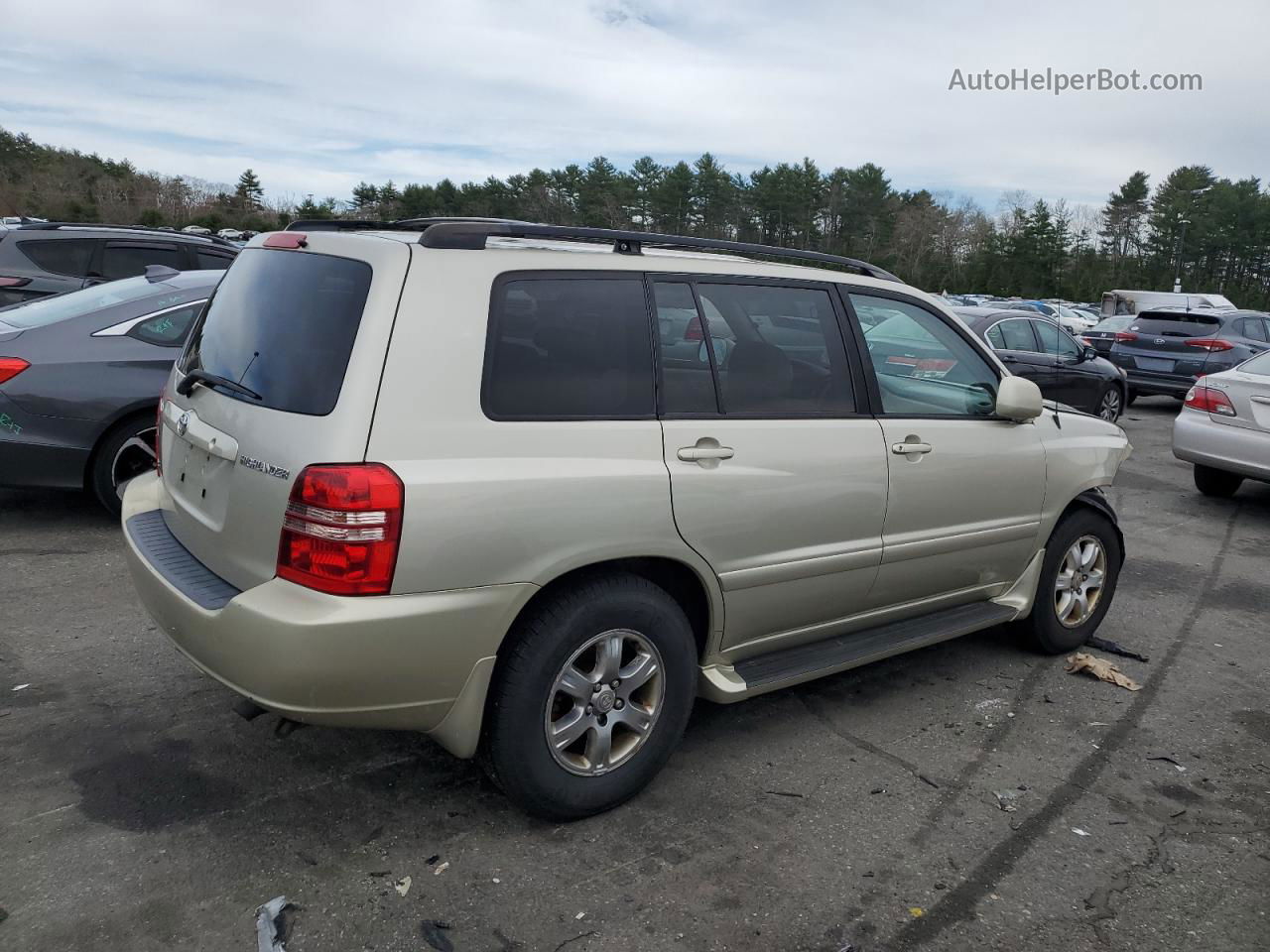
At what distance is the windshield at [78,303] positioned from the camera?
6.06m

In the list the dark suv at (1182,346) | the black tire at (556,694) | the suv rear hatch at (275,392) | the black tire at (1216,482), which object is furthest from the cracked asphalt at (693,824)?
Result: the dark suv at (1182,346)

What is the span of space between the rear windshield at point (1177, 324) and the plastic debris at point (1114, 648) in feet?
39.3

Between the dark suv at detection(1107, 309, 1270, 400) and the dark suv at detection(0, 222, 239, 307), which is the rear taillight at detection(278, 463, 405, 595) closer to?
the dark suv at detection(0, 222, 239, 307)

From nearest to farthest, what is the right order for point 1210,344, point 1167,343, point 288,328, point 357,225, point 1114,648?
point 288,328 → point 357,225 → point 1114,648 → point 1210,344 → point 1167,343

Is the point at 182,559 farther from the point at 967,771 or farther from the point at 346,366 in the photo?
the point at 967,771

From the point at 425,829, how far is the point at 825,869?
48.9 inches

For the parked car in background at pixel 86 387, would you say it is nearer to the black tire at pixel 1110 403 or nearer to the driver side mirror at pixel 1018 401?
the driver side mirror at pixel 1018 401

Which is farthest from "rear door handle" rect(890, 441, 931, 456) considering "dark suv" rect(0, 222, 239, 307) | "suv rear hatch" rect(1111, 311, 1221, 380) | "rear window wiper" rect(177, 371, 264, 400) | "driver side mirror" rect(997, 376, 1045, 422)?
"suv rear hatch" rect(1111, 311, 1221, 380)

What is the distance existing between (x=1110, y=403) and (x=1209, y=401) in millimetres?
5495

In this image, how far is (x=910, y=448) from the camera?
3.84 meters

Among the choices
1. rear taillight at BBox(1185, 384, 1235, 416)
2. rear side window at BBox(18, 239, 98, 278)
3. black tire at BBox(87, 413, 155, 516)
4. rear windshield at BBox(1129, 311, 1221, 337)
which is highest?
rear windshield at BBox(1129, 311, 1221, 337)

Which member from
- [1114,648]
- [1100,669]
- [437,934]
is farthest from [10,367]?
[1114,648]

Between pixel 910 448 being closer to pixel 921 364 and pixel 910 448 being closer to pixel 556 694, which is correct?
pixel 921 364

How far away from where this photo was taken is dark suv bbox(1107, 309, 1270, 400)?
583 inches
